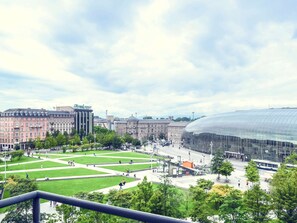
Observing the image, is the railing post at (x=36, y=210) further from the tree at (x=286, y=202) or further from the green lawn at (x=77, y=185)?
the green lawn at (x=77, y=185)

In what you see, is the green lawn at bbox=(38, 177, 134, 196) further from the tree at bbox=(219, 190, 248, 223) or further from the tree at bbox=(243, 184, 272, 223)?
the tree at bbox=(243, 184, 272, 223)

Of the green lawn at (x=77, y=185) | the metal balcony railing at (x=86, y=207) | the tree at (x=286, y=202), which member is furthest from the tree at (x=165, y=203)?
the metal balcony railing at (x=86, y=207)

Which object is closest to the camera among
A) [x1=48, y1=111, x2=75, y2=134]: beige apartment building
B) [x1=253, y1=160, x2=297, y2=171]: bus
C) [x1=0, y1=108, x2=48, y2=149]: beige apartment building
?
[x1=253, y1=160, x2=297, y2=171]: bus

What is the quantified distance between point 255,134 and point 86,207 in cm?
5111

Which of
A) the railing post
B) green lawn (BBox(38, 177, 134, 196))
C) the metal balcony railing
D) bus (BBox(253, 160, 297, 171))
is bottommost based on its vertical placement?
bus (BBox(253, 160, 297, 171))

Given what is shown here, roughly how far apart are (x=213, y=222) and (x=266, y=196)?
9.96 ft

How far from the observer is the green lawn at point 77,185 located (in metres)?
22.9

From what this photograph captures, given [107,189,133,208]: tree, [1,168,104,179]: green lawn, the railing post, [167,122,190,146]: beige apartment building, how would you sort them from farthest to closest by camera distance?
[167,122,190,146]: beige apartment building → [1,168,104,179]: green lawn → [107,189,133,208]: tree → the railing post

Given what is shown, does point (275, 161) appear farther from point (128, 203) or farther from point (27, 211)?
point (27, 211)

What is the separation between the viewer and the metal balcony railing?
A: 5.85 feet

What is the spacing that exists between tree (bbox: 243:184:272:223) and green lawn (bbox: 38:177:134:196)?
13592 millimetres

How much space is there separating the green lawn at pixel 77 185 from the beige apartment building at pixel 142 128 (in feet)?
264

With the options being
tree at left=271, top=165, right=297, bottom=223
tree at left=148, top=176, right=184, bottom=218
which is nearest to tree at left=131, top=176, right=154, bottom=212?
tree at left=148, top=176, right=184, bottom=218

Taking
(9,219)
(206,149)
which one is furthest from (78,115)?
(9,219)
